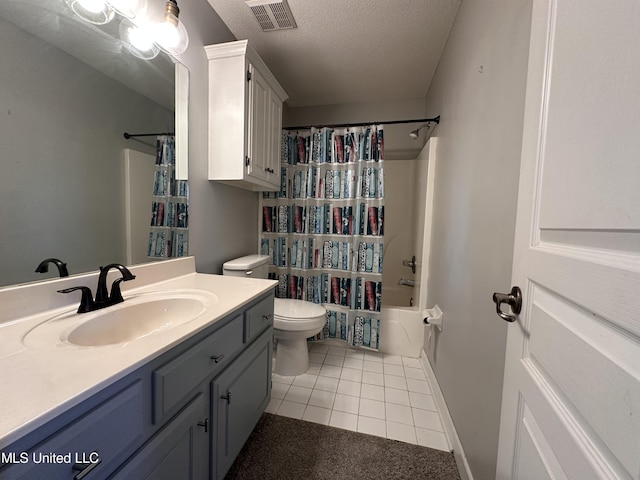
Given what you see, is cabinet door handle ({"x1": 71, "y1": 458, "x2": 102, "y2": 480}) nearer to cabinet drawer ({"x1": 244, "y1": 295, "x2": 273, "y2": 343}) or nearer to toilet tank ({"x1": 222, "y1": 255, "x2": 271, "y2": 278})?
cabinet drawer ({"x1": 244, "y1": 295, "x2": 273, "y2": 343})

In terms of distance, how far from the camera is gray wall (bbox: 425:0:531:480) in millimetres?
848

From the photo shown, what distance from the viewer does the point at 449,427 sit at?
4.31ft

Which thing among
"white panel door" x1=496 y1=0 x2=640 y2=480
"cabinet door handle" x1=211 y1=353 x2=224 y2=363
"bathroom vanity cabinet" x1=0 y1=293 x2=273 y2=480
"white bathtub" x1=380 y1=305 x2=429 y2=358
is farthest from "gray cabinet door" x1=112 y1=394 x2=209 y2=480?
"white bathtub" x1=380 y1=305 x2=429 y2=358

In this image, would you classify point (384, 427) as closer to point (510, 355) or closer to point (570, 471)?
point (510, 355)

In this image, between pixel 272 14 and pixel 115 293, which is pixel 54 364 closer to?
pixel 115 293

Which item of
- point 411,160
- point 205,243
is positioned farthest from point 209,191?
point 411,160

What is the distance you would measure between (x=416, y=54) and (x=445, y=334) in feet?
6.49

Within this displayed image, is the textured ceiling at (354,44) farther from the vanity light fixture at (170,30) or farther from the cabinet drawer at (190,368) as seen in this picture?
the cabinet drawer at (190,368)

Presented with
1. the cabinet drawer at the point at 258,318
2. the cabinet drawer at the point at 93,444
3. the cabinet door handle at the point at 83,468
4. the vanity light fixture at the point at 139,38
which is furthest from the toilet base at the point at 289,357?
the vanity light fixture at the point at 139,38

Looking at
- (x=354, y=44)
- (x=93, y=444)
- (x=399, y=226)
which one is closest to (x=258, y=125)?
(x=354, y=44)

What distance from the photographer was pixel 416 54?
1857 mm

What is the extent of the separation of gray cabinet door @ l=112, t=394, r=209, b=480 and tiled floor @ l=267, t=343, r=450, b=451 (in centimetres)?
74

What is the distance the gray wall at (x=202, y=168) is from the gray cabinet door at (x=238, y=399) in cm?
71

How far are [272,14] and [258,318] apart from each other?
1778 millimetres
